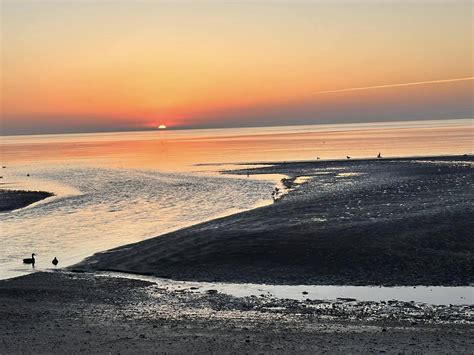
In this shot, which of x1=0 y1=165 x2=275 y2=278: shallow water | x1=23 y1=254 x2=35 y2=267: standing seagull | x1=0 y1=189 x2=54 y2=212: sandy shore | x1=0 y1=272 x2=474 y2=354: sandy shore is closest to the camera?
x1=0 y1=272 x2=474 y2=354: sandy shore

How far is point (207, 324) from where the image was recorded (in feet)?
66.2

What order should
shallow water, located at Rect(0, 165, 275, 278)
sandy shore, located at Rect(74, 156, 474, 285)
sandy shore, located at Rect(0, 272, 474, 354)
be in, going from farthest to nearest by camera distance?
shallow water, located at Rect(0, 165, 275, 278)
sandy shore, located at Rect(74, 156, 474, 285)
sandy shore, located at Rect(0, 272, 474, 354)

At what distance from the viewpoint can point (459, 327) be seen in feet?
61.9

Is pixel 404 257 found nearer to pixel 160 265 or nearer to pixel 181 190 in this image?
pixel 160 265

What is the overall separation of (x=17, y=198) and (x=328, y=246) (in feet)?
149

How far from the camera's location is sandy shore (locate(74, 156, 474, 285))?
91.8 ft

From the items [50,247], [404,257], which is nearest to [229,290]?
[404,257]

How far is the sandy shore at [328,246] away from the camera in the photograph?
2798cm

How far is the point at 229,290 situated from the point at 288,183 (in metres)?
44.8

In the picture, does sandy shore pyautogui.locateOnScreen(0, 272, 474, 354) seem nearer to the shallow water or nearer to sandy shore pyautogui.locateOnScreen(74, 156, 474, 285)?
sandy shore pyautogui.locateOnScreen(74, 156, 474, 285)

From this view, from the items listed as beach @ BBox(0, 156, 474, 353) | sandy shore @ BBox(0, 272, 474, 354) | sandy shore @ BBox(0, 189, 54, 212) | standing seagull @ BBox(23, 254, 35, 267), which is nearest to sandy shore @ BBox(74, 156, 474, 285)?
beach @ BBox(0, 156, 474, 353)

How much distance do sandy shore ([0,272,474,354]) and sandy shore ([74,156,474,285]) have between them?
14.7 ft

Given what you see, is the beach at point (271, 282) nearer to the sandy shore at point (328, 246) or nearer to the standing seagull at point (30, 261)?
the sandy shore at point (328, 246)

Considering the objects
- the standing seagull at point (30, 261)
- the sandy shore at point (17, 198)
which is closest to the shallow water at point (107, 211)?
the standing seagull at point (30, 261)
